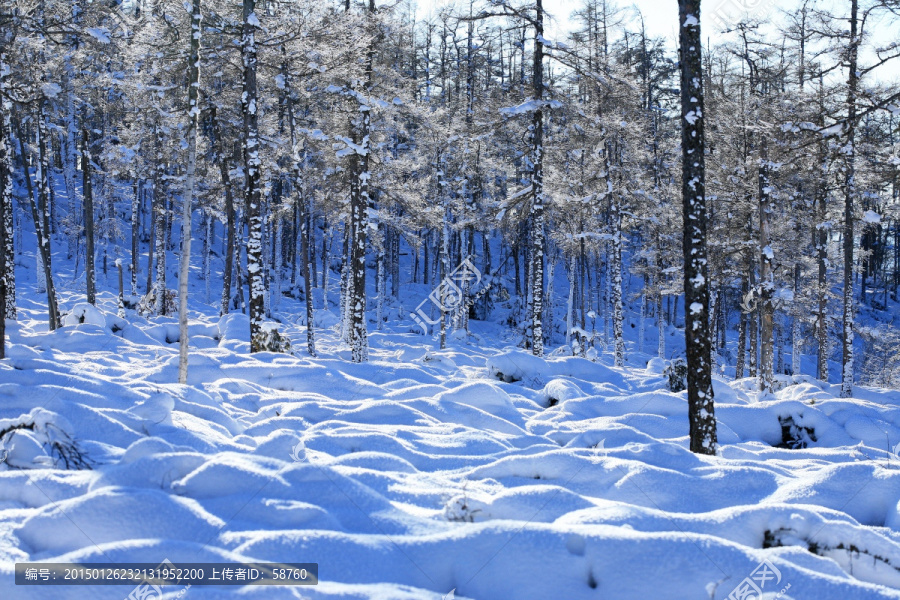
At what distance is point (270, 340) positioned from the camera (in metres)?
14.6

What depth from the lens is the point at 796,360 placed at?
1049 inches

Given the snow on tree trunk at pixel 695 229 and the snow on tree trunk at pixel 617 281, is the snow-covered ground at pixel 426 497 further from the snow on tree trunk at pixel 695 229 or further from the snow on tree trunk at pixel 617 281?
the snow on tree trunk at pixel 617 281

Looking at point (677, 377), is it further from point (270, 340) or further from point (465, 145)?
point (465, 145)

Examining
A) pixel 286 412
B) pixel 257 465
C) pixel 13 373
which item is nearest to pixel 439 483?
pixel 257 465

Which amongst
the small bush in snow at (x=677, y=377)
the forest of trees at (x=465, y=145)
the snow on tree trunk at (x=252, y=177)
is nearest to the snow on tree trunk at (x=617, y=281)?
the forest of trees at (x=465, y=145)

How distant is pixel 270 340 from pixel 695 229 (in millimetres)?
10869

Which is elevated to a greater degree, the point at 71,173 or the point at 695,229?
the point at 71,173

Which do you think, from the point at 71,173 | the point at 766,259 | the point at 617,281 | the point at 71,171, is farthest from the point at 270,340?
the point at 71,171

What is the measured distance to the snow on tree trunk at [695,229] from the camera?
289 inches

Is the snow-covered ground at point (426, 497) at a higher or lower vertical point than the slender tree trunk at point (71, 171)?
lower

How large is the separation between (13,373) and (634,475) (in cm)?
832

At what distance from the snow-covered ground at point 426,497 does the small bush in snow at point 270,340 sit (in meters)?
4.08

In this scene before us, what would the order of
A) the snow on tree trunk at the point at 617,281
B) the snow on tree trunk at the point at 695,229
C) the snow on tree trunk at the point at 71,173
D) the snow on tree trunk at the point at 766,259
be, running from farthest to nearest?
the snow on tree trunk at the point at 71,173 → the snow on tree trunk at the point at 617,281 → the snow on tree trunk at the point at 766,259 → the snow on tree trunk at the point at 695,229

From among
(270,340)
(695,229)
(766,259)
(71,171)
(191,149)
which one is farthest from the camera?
(71,171)
